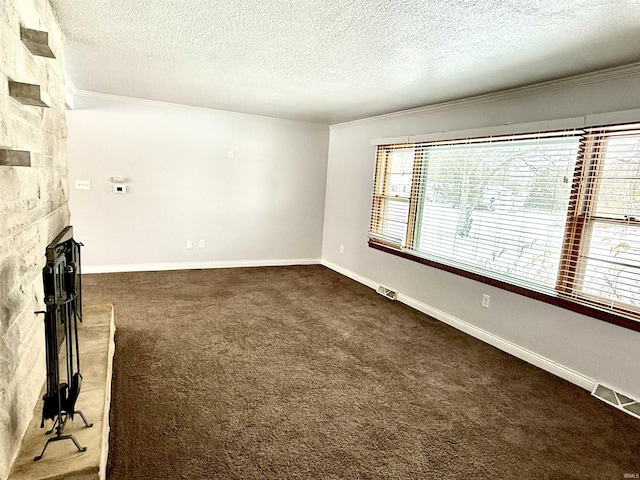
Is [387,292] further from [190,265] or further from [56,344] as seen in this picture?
[56,344]

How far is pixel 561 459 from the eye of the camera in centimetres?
199

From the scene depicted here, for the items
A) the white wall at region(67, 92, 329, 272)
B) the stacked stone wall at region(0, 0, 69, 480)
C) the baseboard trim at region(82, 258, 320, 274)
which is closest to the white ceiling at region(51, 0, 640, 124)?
the stacked stone wall at region(0, 0, 69, 480)

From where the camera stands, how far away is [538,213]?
3049mm

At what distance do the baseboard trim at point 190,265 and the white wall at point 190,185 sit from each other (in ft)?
0.05

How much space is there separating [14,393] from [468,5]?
2.58 meters

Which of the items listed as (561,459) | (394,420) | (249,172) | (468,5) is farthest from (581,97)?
(249,172)

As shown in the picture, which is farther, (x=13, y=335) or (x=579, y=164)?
(x=579, y=164)

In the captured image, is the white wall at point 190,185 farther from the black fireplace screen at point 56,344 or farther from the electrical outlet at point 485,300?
the black fireplace screen at point 56,344

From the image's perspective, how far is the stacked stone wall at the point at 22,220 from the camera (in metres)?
1.31

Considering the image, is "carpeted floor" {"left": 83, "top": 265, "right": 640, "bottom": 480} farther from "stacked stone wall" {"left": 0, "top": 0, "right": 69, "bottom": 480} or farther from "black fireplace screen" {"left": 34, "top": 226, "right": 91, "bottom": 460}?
"stacked stone wall" {"left": 0, "top": 0, "right": 69, "bottom": 480}

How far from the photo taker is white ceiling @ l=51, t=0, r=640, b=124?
1.93m

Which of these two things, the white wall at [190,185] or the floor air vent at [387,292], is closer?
the floor air vent at [387,292]

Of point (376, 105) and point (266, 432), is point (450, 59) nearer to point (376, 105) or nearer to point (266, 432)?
point (376, 105)

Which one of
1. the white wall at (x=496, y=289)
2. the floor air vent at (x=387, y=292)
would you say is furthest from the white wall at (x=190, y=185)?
the floor air vent at (x=387, y=292)
